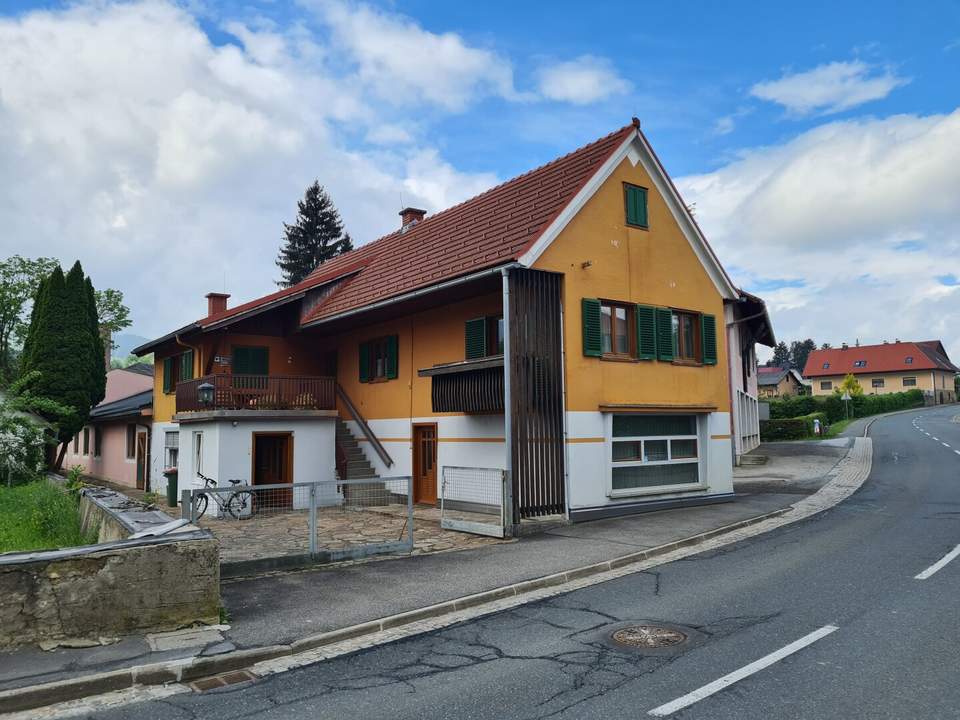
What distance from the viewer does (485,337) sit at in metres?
15.9

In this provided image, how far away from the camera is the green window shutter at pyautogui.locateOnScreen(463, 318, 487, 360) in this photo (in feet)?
52.4

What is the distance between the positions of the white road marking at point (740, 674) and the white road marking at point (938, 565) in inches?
112

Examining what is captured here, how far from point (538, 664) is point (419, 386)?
12427mm

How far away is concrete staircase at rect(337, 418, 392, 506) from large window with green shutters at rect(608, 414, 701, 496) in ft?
19.4

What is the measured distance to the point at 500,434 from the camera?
51.2ft

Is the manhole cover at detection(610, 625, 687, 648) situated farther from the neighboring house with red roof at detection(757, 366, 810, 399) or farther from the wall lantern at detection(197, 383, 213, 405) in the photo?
the neighboring house with red roof at detection(757, 366, 810, 399)

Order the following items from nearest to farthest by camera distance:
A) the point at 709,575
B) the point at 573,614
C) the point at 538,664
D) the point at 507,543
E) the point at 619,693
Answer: the point at 619,693
the point at 538,664
the point at 573,614
the point at 709,575
the point at 507,543

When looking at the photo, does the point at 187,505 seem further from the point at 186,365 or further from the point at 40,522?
the point at 186,365

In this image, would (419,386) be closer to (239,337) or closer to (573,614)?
(239,337)

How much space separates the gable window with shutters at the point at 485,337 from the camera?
51.9 feet

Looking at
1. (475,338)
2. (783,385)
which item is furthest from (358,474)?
(783,385)

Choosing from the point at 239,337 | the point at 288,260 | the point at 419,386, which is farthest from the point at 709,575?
the point at 288,260

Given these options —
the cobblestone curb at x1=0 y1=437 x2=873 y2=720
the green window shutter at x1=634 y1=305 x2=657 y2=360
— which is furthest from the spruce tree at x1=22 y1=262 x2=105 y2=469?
the cobblestone curb at x1=0 y1=437 x2=873 y2=720

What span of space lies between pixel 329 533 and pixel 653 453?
307 inches
